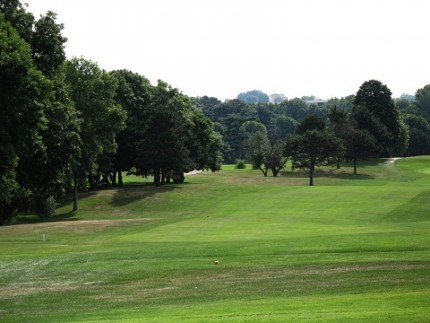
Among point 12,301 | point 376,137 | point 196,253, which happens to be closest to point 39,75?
point 196,253

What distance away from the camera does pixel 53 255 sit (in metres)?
29.8

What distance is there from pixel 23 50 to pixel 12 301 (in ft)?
58.2

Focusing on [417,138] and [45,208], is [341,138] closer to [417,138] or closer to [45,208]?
[417,138]

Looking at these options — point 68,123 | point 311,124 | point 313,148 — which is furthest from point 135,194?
point 311,124

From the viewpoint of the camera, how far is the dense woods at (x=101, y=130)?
34031 mm

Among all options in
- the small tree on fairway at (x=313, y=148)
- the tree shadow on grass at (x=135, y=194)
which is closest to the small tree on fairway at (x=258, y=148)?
the small tree on fairway at (x=313, y=148)

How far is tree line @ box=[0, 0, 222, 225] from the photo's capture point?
33.5 metres

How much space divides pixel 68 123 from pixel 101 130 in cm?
2179

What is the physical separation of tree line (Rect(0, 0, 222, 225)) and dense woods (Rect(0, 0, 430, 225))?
0.27 ft

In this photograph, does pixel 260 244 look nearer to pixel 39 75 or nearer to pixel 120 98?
pixel 39 75

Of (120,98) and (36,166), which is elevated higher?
(120,98)

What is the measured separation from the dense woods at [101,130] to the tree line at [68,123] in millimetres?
83

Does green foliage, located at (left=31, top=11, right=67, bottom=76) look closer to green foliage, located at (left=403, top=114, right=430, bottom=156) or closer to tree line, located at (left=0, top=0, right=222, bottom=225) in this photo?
tree line, located at (left=0, top=0, right=222, bottom=225)

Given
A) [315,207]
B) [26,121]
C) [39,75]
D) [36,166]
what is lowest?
[315,207]
